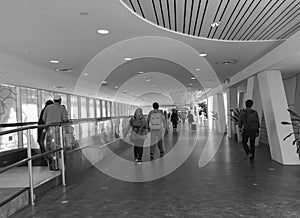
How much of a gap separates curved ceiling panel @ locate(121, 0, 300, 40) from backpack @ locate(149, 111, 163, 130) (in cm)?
275

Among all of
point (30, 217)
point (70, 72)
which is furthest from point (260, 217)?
point (70, 72)

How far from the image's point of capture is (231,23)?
5.31 metres

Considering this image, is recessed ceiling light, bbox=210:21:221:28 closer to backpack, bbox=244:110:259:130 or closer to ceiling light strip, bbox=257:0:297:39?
ceiling light strip, bbox=257:0:297:39

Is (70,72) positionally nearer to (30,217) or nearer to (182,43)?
(182,43)

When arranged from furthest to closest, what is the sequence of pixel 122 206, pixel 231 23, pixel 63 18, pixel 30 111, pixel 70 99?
pixel 70 99, pixel 30 111, pixel 231 23, pixel 63 18, pixel 122 206

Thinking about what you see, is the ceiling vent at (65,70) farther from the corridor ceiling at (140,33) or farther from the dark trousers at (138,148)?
the dark trousers at (138,148)

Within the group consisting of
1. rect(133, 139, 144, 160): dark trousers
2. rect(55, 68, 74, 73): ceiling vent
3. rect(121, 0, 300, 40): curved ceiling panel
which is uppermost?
rect(55, 68, 74, 73): ceiling vent

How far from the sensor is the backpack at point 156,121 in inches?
321

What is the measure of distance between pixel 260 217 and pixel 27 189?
2932 mm

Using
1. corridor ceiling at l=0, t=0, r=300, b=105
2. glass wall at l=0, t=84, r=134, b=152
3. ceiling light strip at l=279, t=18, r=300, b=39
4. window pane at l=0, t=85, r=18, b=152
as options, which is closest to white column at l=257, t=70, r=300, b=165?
corridor ceiling at l=0, t=0, r=300, b=105

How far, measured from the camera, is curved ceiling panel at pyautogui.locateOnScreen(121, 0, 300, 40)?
4316mm

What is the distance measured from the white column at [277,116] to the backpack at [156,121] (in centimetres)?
266

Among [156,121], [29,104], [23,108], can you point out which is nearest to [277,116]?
[156,121]

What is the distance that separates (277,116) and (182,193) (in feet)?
12.5
